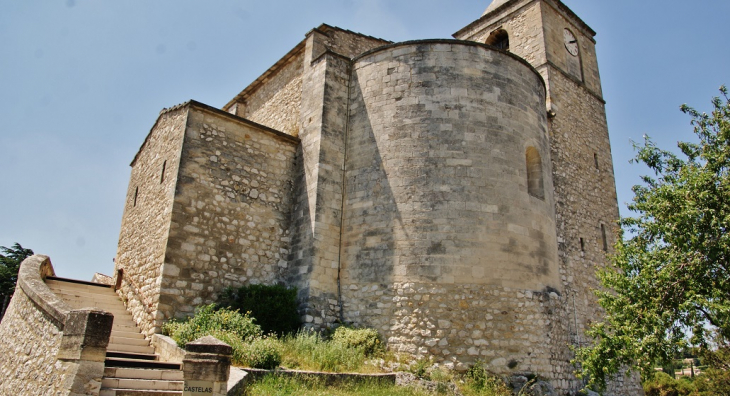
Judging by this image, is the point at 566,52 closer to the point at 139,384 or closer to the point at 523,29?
the point at 523,29

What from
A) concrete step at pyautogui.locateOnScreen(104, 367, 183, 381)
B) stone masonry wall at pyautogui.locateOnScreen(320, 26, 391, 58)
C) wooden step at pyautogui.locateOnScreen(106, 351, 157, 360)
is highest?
stone masonry wall at pyautogui.locateOnScreen(320, 26, 391, 58)

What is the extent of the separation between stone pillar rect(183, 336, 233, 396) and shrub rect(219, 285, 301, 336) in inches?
167

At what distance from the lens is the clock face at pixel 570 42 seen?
19.0 meters

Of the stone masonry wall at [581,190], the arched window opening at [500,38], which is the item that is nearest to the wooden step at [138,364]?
the stone masonry wall at [581,190]

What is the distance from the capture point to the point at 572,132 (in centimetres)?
1719

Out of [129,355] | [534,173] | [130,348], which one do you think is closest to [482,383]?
[534,173]

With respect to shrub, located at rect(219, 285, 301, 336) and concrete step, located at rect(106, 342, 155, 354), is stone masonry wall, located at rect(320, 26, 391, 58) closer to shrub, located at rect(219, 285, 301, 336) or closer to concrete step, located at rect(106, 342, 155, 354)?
shrub, located at rect(219, 285, 301, 336)

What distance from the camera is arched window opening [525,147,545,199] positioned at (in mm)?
12750

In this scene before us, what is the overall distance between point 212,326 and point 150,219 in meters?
3.76

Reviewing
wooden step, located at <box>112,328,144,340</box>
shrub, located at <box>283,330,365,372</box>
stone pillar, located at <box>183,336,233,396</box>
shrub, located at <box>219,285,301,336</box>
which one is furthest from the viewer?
shrub, located at <box>219,285,301,336</box>

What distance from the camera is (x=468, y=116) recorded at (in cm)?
1220

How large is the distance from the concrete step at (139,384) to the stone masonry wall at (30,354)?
0.58 m

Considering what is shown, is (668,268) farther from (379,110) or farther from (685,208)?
(379,110)

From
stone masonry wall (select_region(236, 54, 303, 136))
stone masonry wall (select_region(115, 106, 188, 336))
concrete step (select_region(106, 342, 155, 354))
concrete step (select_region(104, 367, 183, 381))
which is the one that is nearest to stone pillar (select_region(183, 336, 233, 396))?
concrete step (select_region(104, 367, 183, 381))
